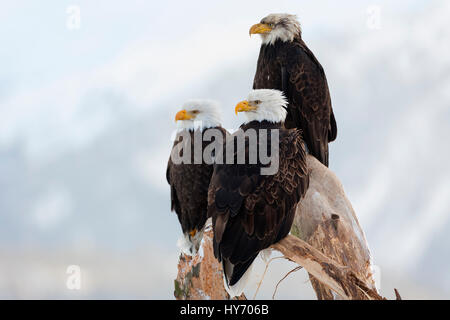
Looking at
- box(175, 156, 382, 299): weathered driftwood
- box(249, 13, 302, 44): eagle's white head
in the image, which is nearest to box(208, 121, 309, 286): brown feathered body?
box(175, 156, 382, 299): weathered driftwood

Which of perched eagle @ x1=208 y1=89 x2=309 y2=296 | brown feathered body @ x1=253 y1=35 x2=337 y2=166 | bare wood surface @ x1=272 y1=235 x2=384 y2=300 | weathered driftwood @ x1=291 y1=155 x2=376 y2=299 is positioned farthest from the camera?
brown feathered body @ x1=253 y1=35 x2=337 y2=166

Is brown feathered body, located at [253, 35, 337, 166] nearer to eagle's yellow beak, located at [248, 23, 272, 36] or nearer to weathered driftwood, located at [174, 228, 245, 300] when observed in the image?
eagle's yellow beak, located at [248, 23, 272, 36]

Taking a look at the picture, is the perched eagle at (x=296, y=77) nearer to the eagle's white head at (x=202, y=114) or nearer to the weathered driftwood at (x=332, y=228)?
the weathered driftwood at (x=332, y=228)

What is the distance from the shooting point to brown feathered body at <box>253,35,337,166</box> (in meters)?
6.68

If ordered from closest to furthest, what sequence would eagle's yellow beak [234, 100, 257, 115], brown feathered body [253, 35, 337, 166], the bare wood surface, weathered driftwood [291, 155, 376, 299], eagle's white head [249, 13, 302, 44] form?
the bare wood surface
eagle's yellow beak [234, 100, 257, 115]
weathered driftwood [291, 155, 376, 299]
brown feathered body [253, 35, 337, 166]
eagle's white head [249, 13, 302, 44]

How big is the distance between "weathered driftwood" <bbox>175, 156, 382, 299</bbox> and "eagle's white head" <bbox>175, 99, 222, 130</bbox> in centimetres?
137

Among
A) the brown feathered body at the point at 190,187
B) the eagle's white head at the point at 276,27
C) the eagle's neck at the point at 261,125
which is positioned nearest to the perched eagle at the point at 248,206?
the eagle's neck at the point at 261,125

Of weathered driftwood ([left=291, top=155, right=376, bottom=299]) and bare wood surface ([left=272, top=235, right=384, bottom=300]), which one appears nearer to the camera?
bare wood surface ([left=272, top=235, right=384, bottom=300])

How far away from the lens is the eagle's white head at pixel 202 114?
5.86 m

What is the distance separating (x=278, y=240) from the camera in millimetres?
5203

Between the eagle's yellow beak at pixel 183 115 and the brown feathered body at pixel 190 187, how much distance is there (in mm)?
162
